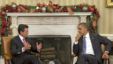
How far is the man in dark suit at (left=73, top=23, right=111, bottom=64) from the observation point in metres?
6.35

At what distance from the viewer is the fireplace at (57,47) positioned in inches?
316

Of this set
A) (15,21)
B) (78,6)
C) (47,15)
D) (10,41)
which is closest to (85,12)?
(78,6)

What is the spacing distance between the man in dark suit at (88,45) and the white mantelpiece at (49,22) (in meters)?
1.52

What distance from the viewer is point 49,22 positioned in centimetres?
807

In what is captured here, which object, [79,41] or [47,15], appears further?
[47,15]

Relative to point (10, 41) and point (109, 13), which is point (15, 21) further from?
point (109, 13)

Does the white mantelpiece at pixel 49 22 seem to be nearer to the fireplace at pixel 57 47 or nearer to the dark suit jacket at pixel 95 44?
the fireplace at pixel 57 47

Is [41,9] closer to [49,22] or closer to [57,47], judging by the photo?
[49,22]

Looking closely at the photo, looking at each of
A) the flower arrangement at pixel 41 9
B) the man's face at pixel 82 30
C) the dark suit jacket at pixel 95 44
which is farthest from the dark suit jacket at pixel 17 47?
the flower arrangement at pixel 41 9

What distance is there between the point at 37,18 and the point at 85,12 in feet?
3.28

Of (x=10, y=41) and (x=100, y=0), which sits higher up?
(x=100, y=0)

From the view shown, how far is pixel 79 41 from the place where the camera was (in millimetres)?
6508

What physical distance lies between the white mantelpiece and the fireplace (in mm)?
109

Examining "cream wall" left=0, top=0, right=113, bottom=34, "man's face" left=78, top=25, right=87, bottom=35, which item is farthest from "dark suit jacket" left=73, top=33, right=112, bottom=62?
"cream wall" left=0, top=0, right=113, bottom=34
